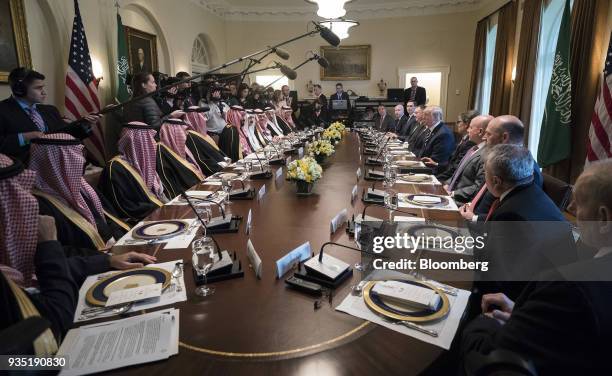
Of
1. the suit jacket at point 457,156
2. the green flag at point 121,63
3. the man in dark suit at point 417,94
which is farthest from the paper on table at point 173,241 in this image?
the man in dark suit at point 417,94

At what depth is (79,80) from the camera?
16.5ft

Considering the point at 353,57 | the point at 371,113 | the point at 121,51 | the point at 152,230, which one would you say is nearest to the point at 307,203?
the point at 152,230

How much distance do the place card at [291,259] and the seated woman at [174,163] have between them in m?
2.18

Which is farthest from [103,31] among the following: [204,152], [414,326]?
[414,326]

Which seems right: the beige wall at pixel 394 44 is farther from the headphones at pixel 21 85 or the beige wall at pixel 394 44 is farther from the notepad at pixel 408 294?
the notepad at pixel 408 294

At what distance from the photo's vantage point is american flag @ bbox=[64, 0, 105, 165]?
4.95m

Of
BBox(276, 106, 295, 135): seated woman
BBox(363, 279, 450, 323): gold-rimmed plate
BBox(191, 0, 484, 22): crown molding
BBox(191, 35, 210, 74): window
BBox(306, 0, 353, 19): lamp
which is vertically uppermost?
BBox(191, 0, 484, 22): crown molding

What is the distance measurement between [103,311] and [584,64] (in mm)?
5664

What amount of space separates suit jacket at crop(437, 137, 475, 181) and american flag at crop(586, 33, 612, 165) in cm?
128

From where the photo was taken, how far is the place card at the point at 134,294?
1.11 m

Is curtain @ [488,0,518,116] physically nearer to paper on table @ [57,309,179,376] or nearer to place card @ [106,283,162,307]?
place card @ [106,283,162,307]

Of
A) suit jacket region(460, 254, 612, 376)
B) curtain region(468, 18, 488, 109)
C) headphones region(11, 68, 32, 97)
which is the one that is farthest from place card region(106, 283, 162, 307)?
curtain region(468, 18, 488, 109)

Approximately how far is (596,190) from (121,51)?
21.0ft

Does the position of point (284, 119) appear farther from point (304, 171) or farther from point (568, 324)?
point (568, 324)
